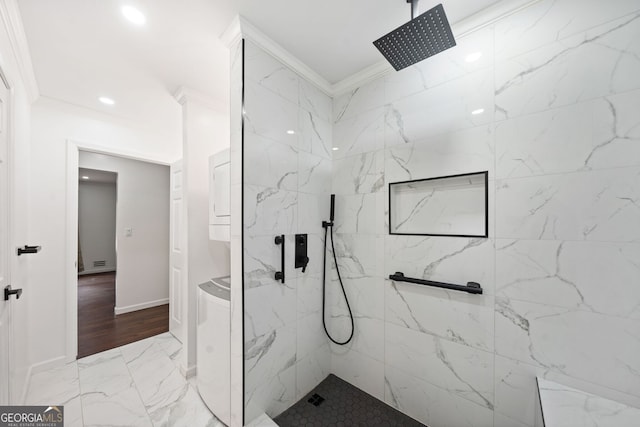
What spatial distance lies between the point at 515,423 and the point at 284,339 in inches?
52.7

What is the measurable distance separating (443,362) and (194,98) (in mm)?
2832

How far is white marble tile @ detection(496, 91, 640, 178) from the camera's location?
988 mm

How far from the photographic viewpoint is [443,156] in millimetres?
1454

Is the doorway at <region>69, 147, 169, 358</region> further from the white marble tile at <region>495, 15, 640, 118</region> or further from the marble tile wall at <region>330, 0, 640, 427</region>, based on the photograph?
the white marble tile at <region>495, 15, 640, 118</region>

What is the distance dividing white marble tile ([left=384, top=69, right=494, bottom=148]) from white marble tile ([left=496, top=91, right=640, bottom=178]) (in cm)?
18

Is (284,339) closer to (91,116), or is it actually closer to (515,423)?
(515,423)

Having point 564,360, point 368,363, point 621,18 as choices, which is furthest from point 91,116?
point 564,360

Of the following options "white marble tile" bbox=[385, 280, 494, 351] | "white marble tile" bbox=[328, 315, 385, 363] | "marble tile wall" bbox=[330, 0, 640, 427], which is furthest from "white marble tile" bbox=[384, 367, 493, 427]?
"white marble tile" bbox=[385, 280, 494, 351]

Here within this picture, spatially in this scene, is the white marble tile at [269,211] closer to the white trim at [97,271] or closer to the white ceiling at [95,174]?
the white ceiling at [95,174]

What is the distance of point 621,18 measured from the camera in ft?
3.33

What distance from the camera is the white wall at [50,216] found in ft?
6.90

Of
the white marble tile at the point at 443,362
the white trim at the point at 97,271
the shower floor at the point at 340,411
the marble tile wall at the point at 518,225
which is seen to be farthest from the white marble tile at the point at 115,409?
the white trim at the point at 97,271

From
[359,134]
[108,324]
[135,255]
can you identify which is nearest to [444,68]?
[359,134]

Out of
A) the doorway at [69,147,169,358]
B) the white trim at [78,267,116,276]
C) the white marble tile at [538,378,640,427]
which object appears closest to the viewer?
the white marble tile at [538,378,640,427]
